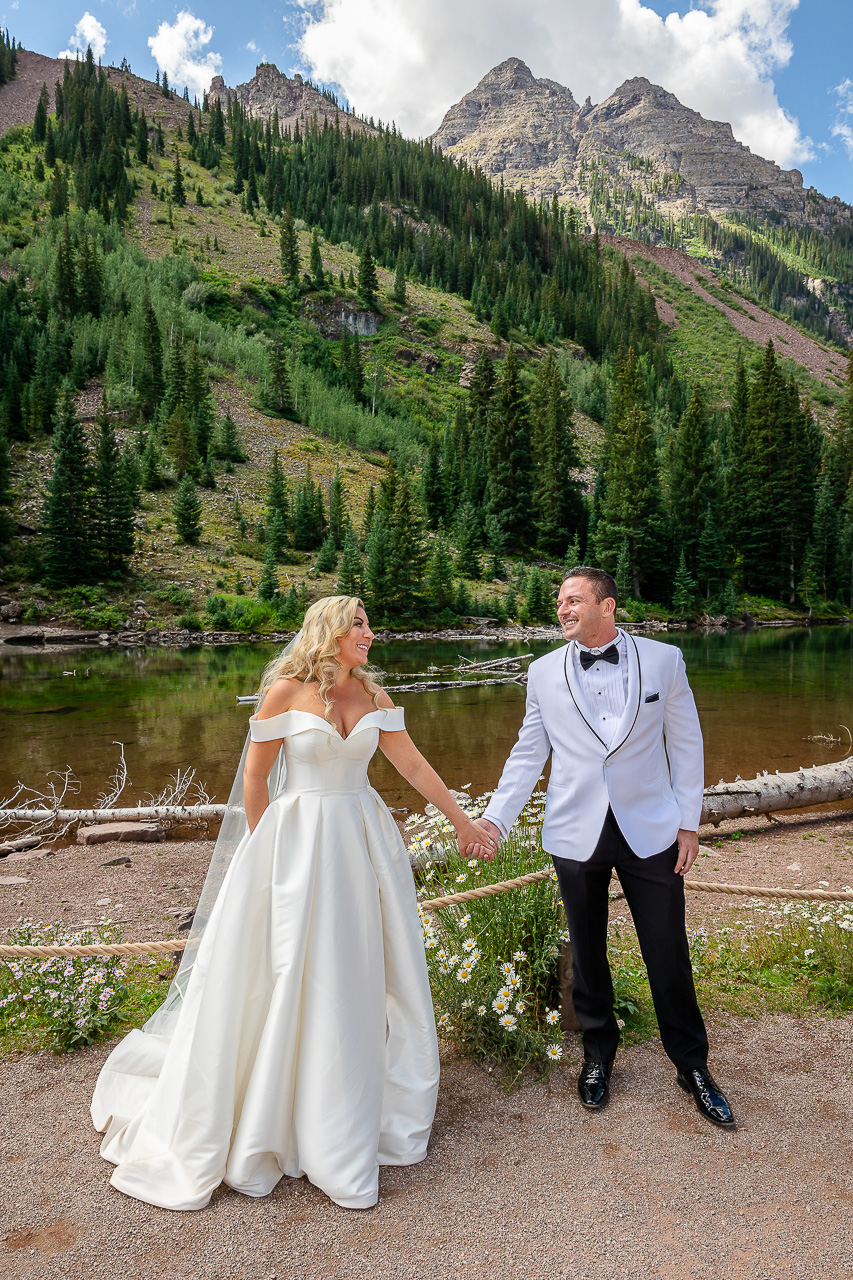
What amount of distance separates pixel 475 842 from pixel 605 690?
83cm

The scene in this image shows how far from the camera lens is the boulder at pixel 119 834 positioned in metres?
7.54

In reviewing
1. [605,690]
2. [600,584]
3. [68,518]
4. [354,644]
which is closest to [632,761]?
[605,690]

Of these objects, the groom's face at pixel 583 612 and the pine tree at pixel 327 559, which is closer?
the groom's face at pixel 583 612

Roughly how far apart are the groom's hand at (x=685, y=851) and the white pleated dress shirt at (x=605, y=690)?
48cm

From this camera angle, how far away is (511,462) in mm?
50594

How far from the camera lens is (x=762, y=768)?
407 inches

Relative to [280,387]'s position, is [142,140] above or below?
above

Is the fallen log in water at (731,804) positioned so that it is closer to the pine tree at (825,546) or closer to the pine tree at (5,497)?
the pine tree at (5,497)

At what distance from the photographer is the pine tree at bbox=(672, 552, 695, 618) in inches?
1658

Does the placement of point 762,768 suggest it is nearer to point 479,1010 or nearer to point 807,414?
point 479,1010

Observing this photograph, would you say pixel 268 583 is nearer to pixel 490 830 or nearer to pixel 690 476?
pixel 690 476

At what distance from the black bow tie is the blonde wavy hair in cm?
86

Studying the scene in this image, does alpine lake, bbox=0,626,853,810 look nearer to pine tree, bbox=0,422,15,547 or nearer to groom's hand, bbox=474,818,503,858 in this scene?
groom's hand, bbox=474,818,503,858

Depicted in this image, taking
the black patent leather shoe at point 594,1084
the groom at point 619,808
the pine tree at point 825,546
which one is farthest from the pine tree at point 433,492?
the black patent leather shoe at point 594,1084
